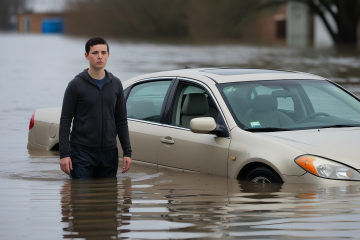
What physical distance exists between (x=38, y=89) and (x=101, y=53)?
14.7 meters

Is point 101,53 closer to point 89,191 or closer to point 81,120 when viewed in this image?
point 81,120

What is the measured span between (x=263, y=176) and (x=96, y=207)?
1508 millimetres

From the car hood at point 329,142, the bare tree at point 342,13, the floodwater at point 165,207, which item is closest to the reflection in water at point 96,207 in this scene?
the floodwater at point 165,207

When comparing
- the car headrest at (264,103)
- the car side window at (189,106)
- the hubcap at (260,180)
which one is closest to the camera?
the hubcap at (260,180)

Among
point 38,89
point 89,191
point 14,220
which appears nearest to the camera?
point 14,220

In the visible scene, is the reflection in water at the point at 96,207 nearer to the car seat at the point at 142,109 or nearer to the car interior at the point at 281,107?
the car seat at the point at 142,109

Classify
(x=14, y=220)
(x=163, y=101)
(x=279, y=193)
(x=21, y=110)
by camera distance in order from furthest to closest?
(x=21, y=110) → (x=163, y=101) → (x=279, y=193) → (x=14, y=220)

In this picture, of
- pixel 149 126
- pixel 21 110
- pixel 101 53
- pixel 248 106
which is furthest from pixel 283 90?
pixel 21 110

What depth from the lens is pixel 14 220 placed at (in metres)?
5.12

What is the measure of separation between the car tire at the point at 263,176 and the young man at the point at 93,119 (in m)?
1.11

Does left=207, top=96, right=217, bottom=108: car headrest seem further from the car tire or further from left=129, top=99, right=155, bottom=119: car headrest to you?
the car tire

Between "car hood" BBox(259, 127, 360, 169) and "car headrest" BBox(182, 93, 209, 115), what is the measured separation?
102 cm

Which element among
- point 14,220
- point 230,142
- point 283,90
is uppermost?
point 283,90

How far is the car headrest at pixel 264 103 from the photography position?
266 inches
